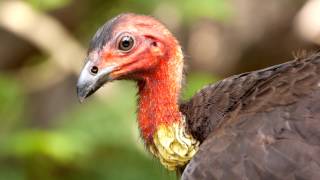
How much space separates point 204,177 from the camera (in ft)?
14.5

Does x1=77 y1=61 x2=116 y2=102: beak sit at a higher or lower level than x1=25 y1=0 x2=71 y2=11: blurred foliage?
lower

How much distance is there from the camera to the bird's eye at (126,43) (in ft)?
16.6

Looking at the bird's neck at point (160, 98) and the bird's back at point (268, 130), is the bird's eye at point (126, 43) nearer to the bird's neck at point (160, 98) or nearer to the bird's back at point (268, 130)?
the bird's neck at point (160, 98)

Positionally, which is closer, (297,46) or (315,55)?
(315,55)

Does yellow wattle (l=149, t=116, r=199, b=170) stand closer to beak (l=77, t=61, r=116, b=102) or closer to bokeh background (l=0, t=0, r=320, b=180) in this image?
beak (l=77, t=61, r=116, b=102)

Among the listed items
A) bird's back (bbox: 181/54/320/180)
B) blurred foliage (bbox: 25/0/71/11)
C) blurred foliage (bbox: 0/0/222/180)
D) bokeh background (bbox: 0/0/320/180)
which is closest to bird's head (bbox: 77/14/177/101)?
bird's back (bbox: 181/54/320/180)

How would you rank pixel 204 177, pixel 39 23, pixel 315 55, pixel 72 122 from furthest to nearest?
pixel 39 23
pixel 72 122
pixel 315 55
pixel 204 177

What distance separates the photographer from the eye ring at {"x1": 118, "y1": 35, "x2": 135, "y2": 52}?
16.6 feet

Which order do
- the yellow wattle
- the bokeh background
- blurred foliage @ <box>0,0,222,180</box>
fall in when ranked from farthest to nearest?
the bokeh background < blurred foliage @ <box>0,0,222,180</box> < the yellow wattle

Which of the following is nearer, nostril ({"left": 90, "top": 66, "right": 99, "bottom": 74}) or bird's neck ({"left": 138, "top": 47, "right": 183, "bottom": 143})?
nostril ({"left": 90, "top": 66, "right": 99, "bottom": 74})

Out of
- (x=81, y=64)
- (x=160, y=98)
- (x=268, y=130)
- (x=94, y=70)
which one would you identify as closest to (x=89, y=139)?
(x=81, y=64)

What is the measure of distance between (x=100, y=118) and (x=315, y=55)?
336 cm

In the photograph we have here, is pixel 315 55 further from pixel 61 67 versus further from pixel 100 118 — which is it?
pixel 61 67

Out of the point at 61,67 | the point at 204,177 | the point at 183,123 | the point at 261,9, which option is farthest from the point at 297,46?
the point at 204,177
